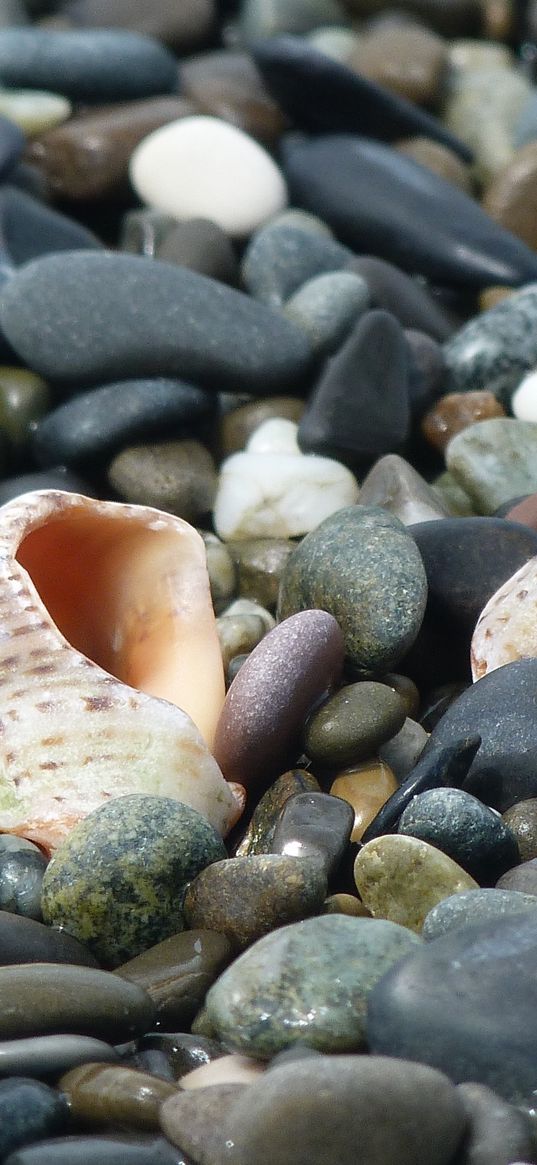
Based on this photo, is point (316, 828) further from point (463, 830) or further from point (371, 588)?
point (371, 588)

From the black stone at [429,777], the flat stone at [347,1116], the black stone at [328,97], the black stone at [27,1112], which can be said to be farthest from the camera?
the black stone at [328,97]

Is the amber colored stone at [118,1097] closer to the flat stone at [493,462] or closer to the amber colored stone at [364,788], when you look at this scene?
the amber colored stone at [364,788]

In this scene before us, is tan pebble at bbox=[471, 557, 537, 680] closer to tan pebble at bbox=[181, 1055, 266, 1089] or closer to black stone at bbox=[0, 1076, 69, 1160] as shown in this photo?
tan pebble at bbox=[181, 1055, 266, 1089]

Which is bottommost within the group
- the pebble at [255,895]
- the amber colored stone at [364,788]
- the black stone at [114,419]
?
the black stone at [114,419]

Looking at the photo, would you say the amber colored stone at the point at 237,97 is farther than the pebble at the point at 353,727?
Yes

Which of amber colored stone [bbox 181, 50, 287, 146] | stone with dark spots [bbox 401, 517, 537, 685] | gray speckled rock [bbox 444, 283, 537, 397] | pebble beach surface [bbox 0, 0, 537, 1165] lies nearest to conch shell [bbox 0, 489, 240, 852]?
pebble beach surface [bbox 0, 0, 537, 1165]

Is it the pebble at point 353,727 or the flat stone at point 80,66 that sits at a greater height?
the flat stone at point 80,66

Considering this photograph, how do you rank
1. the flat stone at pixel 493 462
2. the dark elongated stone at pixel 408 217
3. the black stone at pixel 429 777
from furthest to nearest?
1. the dark elongated stone at pixel 408 217
2. the flat stone at pixel 493 462
3. the black stone at pixel 429 777

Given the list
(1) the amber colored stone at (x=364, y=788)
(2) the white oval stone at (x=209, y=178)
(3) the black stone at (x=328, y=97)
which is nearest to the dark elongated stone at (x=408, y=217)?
(2) the white oval stone at (x=209, y=178)
